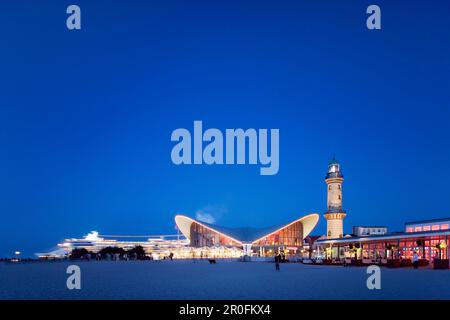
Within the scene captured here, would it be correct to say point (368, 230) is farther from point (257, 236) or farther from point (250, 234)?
point (250, 234)

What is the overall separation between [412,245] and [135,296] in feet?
144

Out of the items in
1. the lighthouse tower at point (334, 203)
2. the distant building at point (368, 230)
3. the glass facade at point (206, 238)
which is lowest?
the glass facade at point (206, 238)

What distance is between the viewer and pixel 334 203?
84.8 m

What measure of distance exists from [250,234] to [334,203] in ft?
79.2

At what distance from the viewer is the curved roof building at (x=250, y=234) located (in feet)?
333

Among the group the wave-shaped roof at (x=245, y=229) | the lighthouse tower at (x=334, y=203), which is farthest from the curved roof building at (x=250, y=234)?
the lighthouse tower at (x=334, y=203)

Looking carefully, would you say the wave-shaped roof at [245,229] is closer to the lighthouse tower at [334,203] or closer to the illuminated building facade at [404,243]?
the lighthouse tower at [334,203]

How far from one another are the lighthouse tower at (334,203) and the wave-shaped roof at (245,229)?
18.5 metres

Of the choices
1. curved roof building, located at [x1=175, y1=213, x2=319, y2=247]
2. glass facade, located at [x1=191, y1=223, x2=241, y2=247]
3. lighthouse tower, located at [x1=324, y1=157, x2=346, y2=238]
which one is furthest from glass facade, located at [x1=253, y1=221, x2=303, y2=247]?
lighthouse tower, located at [x1=324, y1=157, x2=346, y2=238]

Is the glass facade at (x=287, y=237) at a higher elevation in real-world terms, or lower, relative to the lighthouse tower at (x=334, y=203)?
lower

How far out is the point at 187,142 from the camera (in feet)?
77.2
